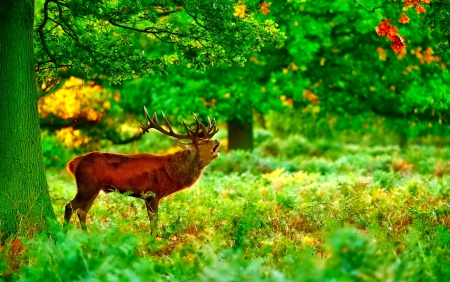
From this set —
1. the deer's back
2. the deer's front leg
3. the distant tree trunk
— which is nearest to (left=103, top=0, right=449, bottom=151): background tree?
the distant tree trunk

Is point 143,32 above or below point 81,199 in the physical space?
above

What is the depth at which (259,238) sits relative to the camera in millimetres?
7879

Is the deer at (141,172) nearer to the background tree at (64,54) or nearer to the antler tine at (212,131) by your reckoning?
the antler tine at (212,131)

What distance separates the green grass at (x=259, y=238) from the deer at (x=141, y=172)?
0.86 ft

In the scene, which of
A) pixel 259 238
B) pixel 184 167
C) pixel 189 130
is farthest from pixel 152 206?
pixel 259 238

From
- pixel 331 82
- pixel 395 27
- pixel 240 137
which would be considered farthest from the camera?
pixel 240 137

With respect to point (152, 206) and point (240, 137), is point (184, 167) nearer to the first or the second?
point (152, 206)

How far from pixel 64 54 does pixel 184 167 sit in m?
2.31

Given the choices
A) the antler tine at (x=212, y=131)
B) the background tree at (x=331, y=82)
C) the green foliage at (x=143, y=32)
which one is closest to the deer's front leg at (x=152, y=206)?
the antler tine at (x=212, y=131)

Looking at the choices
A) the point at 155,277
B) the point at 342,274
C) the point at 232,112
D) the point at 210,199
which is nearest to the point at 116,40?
the point at 210,199

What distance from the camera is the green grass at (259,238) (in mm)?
5082

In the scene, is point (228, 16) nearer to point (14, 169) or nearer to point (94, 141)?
point (14, 169)

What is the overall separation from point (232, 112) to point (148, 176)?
28.3ft

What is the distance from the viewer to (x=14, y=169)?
26.9 ft
